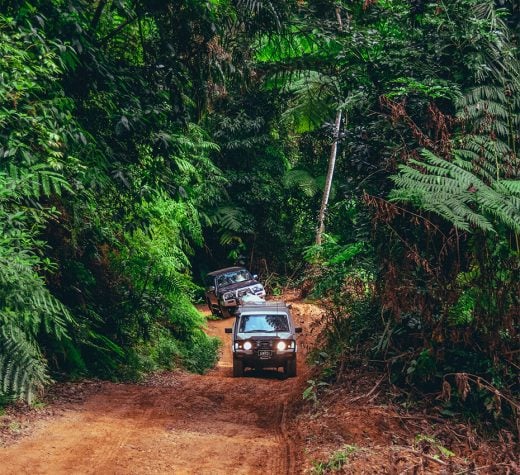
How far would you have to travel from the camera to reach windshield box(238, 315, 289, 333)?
46.7ft

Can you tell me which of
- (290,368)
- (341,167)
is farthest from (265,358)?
(341,167)

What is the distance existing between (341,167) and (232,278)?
15421 millimetres

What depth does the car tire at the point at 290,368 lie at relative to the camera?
13.6 meters

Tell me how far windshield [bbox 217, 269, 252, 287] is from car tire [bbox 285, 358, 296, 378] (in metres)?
11.7

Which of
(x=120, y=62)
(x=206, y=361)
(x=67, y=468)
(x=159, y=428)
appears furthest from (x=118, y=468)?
(x=206, y=361)

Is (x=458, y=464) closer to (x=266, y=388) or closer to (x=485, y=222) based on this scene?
(x=485, y=222)

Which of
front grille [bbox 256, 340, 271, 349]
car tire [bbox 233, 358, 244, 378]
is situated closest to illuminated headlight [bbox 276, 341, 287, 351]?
front grille [bbox 256, 340, 271, 349]

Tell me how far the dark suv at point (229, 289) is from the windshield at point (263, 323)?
955cm

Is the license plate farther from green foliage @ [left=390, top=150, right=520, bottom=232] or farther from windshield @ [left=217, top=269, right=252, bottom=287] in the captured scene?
windshield @ [left=217, top=269, right=252, bottom=287]

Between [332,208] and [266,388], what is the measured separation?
380cm

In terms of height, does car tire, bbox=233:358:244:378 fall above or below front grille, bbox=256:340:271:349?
below

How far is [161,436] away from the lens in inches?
307

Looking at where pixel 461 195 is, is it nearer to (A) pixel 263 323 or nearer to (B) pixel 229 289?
(A) pixel 263 323

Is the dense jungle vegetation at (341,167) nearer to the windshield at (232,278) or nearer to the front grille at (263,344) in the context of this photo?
the front grille at (263,344)
